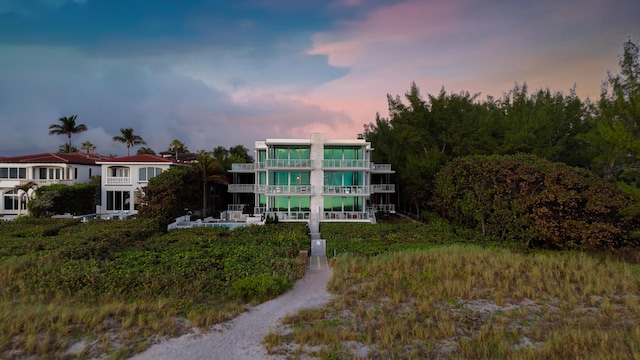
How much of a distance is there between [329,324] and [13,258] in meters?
14.5

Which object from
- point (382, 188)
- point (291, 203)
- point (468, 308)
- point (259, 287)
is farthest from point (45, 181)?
point (468, 308)

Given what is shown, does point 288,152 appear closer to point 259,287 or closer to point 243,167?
point 243,167

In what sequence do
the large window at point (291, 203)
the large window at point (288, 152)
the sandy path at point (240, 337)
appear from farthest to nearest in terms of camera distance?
the large window at point (288, 152)
the large window at point (291, 203)
the sandy path at point (240, 337)

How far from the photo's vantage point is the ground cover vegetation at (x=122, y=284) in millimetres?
9422

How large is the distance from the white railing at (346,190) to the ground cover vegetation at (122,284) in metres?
8.76

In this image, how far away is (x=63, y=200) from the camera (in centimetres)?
2778

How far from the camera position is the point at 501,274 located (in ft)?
48.0

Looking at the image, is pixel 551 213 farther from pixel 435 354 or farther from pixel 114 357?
pixel 114 357

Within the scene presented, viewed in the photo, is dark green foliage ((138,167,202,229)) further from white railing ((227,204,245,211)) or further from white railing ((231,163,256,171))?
white railing ((231,163,256,171))

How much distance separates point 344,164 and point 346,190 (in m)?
2.23

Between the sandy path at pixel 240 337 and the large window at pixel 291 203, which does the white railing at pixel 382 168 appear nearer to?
the large window at pixel 291 203

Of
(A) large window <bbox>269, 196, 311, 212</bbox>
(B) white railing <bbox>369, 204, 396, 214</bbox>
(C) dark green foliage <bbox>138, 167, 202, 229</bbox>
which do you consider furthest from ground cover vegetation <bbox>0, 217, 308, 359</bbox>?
(B) white railing <bbox>369, 204, 396, 214</bbox>

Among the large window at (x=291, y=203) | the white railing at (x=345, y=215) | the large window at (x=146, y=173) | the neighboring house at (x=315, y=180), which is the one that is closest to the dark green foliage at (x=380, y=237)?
the white railing at (x=345, y=215)

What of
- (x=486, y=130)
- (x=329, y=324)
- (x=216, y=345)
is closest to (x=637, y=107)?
(x=486, y=130)
